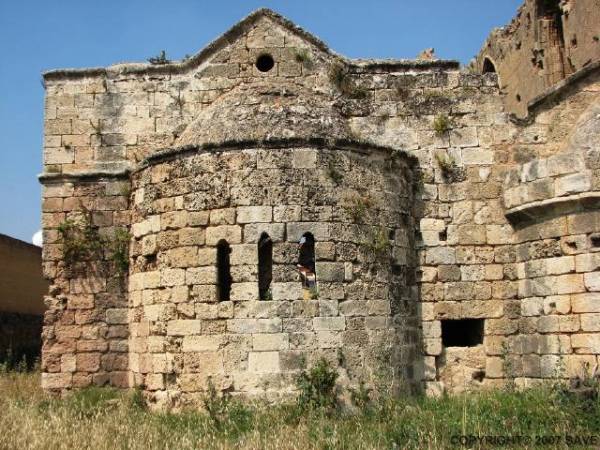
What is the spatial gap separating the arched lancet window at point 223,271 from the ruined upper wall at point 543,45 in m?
5.97

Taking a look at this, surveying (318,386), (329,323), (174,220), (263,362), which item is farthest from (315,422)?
(174,220)

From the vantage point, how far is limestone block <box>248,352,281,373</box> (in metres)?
7.40

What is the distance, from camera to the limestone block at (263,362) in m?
7.40

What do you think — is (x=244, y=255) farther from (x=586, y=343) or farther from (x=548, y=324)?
(x=586, y=343)

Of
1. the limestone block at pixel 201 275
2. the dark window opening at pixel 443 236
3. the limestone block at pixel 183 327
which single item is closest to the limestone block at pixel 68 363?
the limestone block at pixel 183 327

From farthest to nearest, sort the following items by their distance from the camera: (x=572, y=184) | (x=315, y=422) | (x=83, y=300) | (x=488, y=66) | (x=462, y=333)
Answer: (x=488, y=66), (x=462, y=333), (x=83, y=300), (x=572, y=184), (x=315, y=422)

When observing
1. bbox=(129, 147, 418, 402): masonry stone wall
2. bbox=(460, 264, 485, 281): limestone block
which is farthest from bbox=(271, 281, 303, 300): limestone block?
bbox=(460, 264, 485, 281): limestone block

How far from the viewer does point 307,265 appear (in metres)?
8.91

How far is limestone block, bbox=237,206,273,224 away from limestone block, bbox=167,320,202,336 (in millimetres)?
1269

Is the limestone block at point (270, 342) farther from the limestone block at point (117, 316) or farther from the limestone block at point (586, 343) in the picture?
the limestone block at point (586, 343)

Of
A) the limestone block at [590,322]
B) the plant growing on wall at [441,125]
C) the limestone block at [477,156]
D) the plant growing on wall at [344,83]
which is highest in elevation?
the plant growing on wall at [344,83]

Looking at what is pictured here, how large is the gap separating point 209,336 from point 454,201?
3796 millimetres

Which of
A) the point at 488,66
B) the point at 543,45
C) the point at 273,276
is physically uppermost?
the point at 488,66

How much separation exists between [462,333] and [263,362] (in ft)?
11.0
